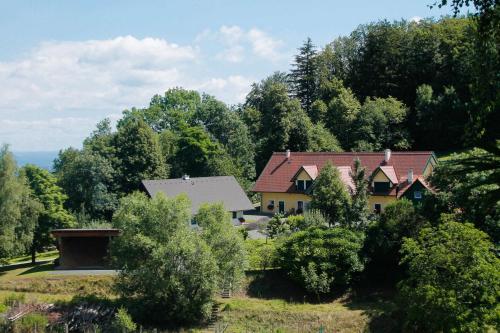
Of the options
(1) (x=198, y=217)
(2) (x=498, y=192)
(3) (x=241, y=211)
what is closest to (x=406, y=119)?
(3) (x=241, y=211)

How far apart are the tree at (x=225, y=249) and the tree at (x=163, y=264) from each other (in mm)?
825

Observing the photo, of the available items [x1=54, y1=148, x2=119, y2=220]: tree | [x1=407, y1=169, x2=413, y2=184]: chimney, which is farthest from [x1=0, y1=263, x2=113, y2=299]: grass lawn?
[x1=407, y1=169, x2=413, y2=184]: chimney

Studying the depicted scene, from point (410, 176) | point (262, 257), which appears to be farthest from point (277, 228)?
point (410, 176)

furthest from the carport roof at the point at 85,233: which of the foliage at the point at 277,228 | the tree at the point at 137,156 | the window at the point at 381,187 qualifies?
the window at the point at 381,187

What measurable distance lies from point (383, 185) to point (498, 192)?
40.6 m

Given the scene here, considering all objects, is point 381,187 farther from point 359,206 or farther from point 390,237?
point 390,237

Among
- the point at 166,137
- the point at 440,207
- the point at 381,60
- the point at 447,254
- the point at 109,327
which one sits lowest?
the point at 109,327

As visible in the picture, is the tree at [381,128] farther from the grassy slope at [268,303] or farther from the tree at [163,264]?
the tree at [163,264]

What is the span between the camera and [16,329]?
27891 millimetres

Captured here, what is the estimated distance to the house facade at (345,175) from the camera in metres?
44.8

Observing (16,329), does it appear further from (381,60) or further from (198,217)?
(381,60)

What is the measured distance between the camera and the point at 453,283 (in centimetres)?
2420

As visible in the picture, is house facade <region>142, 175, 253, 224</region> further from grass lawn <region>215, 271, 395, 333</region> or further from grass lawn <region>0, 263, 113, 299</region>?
grass lawn <region>215, 271, 395, 333</region>

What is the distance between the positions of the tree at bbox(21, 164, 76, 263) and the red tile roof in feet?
55.3
